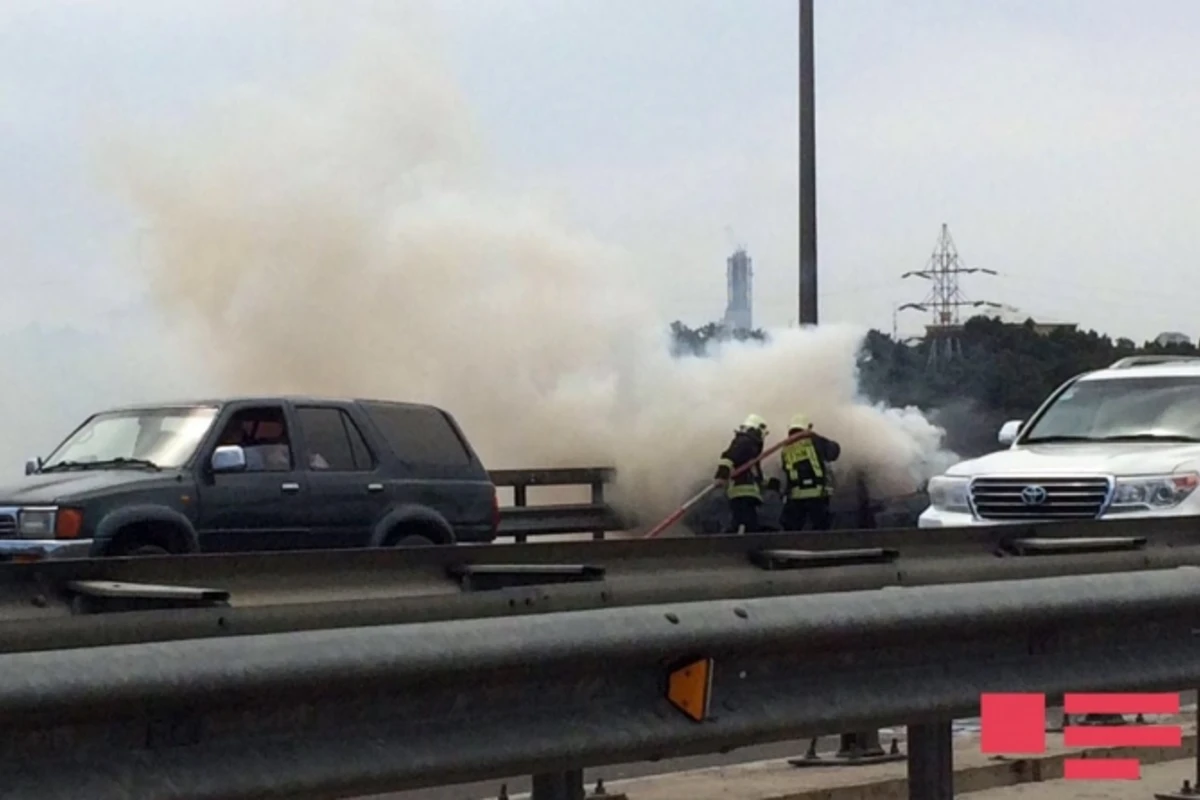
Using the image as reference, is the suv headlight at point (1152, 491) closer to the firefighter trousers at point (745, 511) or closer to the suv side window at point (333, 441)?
the suv side window at point (333, 441)

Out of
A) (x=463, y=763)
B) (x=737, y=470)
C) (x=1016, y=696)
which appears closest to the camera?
(x=463, y=763)

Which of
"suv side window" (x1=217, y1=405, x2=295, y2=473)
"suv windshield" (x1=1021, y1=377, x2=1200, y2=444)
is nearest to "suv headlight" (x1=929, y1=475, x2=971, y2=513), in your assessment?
"suv windshield" (x1=1021, y1=377, x2=1200, y2=444)

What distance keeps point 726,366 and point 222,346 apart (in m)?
8.07

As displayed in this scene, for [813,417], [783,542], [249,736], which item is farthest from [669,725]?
[813,417]

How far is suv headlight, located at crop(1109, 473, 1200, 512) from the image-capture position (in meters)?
12.8

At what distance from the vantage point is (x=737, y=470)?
21594 millimetres

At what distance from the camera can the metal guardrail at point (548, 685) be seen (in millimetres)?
3342

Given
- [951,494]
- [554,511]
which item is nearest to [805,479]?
[554,511]

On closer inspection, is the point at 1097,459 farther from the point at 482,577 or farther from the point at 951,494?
the point at 482,577

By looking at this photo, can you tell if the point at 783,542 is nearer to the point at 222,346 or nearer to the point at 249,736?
the point at 249,736

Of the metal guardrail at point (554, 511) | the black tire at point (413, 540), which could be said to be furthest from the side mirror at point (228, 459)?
the metal guardrail at point (554, 511)

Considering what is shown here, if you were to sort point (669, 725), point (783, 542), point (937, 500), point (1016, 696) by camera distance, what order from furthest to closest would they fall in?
point (937, 500)
point (783, 542)
point (1016, 696)
point (669, 725)

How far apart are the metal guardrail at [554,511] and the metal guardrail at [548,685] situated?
15.8m

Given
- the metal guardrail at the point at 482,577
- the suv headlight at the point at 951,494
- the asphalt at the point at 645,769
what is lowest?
the asphalt at the point at 645,769
